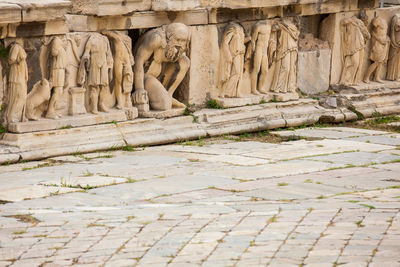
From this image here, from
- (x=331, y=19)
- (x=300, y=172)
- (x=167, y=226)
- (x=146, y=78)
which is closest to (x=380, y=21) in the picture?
(x=331, y=19)

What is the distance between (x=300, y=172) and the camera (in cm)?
1008

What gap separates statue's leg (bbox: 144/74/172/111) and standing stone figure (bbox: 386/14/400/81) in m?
4.34

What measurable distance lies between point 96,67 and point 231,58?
216cm

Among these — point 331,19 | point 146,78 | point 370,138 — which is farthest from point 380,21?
point 146,78

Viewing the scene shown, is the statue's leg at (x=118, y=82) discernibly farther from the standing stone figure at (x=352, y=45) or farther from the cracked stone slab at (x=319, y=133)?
the standing stone figure at (x=352, y=45)

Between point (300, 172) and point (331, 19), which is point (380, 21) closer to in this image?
point (331, 19)

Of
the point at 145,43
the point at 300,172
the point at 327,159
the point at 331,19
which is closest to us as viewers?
the point at 300,172

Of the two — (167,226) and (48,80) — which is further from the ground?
(48,80)

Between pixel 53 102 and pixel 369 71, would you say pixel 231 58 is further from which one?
pixel 369 71

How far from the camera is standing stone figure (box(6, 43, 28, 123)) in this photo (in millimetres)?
10500

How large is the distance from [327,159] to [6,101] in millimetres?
3487

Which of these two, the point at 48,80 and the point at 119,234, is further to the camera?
the point at 48,80

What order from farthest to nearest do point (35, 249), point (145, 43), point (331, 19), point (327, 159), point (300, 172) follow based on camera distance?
1. point (331, 19)
2. point (145, 43)
3. point (327, 159)
4. point (300, 172)
5. point (35, 249)

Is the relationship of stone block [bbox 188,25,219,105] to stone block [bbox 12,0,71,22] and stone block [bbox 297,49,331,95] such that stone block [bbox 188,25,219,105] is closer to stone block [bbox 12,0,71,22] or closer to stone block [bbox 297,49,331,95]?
stone block [bbox 297,49,331,95]
